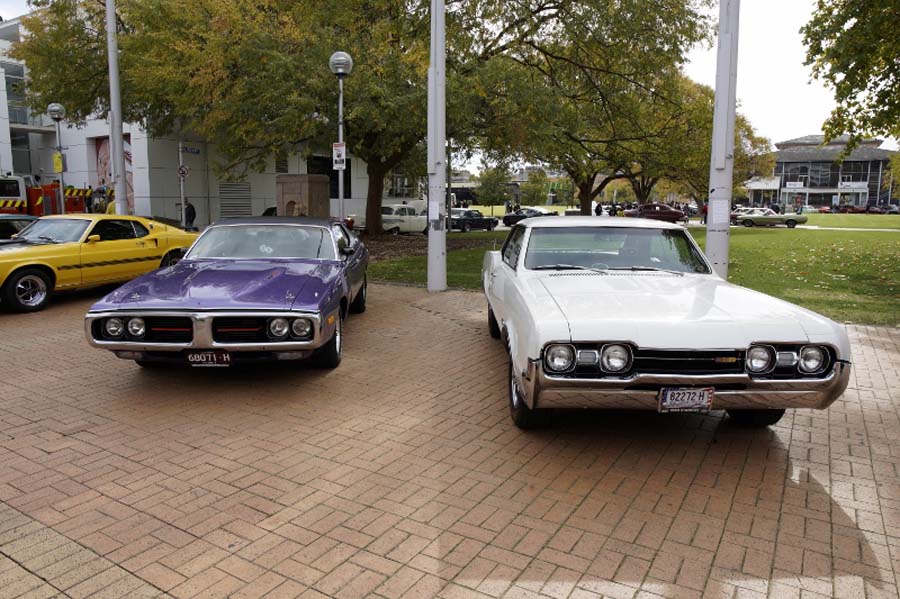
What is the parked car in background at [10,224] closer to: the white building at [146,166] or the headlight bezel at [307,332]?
the headlight bezel at [307,332]

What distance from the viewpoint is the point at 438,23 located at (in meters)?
→ 11.4

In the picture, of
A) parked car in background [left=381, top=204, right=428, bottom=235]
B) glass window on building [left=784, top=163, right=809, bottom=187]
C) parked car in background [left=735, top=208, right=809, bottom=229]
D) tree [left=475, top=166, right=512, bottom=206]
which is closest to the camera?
parked car in background [left=381, top=204, right=428, bottom=235]

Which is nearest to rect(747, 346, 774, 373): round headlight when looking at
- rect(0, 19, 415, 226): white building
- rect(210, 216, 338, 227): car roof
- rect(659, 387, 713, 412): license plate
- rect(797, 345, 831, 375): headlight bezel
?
rect(797, 345, 831, 375): headlight bezel

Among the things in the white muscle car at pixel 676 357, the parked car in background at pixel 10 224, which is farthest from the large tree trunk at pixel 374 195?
the white muscle car at pixel 676 357

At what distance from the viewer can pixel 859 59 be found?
1298 centimetres

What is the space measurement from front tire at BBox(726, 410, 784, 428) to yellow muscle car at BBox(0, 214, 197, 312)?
949cm

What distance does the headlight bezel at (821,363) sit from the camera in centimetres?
406

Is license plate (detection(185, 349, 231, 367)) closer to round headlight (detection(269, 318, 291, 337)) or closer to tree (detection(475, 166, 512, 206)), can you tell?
round headlight (detection(269, 318, 291, 337))

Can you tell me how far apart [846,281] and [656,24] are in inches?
367

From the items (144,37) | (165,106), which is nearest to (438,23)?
(144,37)

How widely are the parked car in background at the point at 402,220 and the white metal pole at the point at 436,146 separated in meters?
21.3

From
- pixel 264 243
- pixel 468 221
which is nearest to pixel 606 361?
pixel 264 243

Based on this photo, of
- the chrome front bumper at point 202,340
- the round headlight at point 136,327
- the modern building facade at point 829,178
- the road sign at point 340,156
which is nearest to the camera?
the chrome front bumper at point 202,340

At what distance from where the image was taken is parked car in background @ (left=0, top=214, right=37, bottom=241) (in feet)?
38.9
